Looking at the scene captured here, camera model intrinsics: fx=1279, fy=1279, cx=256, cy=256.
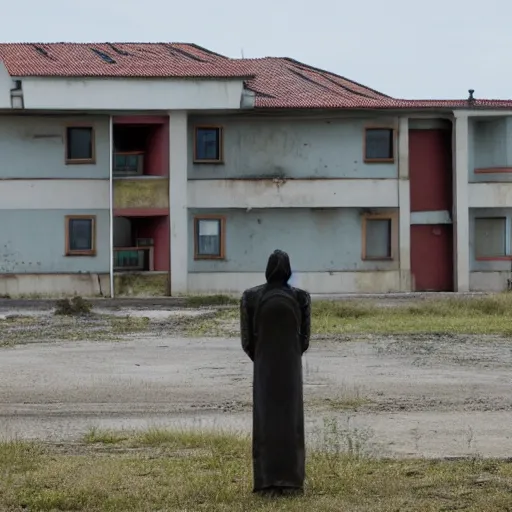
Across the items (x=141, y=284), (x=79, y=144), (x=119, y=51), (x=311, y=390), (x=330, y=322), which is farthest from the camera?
(x=119, y=51)

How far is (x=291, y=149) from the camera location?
135 feet

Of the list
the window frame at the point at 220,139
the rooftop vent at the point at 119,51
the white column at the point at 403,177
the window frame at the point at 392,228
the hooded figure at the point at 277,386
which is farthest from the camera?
the rooftop vent at the point at 119,51

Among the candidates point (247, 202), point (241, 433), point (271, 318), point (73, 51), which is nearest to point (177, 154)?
point (247, 202)

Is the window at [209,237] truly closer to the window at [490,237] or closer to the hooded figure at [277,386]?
the window at [490,237]

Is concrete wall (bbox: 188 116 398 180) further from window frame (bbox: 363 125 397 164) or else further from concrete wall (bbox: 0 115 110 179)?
concrete wall (bbox: 0 115 110 179)

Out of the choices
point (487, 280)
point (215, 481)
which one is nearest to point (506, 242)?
point (487, 280)

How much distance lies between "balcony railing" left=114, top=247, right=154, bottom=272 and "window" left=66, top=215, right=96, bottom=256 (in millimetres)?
883

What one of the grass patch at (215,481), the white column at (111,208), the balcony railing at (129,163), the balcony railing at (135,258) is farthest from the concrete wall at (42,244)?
the grass patch at (215,481)

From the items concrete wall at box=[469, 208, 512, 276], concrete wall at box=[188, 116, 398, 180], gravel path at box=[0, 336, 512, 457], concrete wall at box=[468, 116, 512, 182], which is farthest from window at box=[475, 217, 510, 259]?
gravel path at box=[0, 336, 512, 457]

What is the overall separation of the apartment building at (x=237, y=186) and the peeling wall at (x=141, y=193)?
0.04 meters

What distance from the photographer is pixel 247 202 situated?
40750 millimetres

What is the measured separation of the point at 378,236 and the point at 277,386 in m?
33.1

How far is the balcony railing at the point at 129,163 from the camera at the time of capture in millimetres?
41000

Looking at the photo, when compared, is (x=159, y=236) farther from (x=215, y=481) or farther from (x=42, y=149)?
(x=215, y=481)
